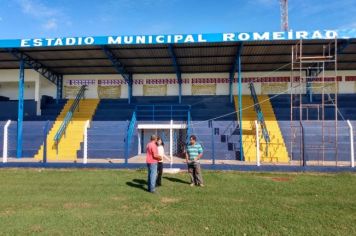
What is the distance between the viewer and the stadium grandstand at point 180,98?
15.5m

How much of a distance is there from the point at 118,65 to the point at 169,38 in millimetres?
5612

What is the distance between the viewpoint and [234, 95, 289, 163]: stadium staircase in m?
15.6

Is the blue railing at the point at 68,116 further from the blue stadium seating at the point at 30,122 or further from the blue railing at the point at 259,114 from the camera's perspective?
the blue railing at the point at 259,114

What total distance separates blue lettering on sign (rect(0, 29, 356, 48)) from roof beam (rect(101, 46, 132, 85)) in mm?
1357

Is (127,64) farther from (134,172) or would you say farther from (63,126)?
(134,172)

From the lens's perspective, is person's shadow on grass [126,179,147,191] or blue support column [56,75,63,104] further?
blue support column [56,75,63,104]

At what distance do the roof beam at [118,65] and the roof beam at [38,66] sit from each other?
4.58m

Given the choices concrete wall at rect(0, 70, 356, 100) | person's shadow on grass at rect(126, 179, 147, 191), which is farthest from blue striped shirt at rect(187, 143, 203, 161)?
concrete wall at rect(0, 70, 356, 100)

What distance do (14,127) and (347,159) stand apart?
698 inches

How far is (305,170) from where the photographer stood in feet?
40.2

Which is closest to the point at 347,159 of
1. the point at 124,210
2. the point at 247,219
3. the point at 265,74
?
the point at 265,74

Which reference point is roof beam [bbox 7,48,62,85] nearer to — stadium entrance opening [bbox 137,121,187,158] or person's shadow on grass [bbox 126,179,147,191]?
stadium entrance opening [bbox 137,121,187,158]

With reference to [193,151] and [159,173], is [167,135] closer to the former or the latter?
[193,151]

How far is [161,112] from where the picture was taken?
20.8 m
